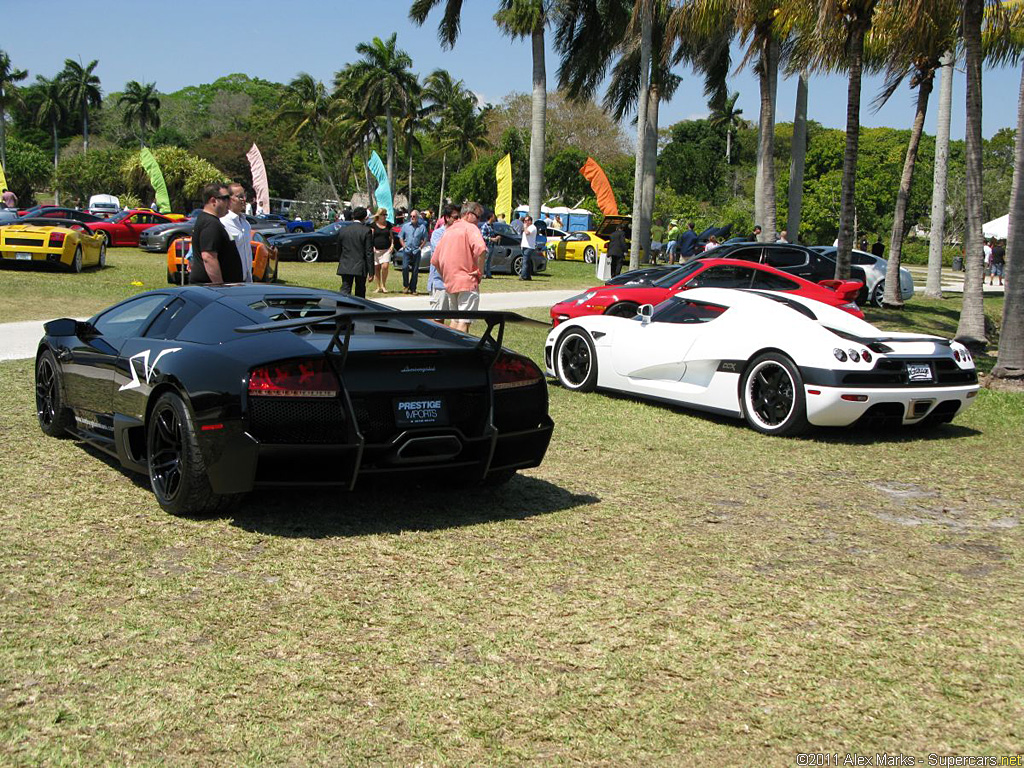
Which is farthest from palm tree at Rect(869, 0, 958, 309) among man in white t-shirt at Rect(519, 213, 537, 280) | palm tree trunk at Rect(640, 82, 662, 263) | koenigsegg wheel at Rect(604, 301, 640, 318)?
palm tree trunk at Rect(640, 82, 662, 263)

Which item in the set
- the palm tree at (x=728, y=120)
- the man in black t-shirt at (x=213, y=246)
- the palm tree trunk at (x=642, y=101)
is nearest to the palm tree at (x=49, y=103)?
the palm tree at (x=728, y=120)

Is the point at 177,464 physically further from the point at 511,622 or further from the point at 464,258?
the point at 464,258

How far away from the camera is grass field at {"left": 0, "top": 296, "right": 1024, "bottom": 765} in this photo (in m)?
3.23

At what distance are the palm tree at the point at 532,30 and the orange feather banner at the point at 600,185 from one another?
2.27 metres

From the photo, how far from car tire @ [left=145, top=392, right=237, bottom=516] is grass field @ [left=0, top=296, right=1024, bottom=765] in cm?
12

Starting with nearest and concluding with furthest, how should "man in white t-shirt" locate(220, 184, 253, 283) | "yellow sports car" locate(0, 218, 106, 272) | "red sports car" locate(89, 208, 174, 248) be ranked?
"man in white t-shirt" locate(220, 184, 253, 283), "yellow sports car" locate(0, 218, 106, 272), "red sports car" locate(89, 208, 174, 248)

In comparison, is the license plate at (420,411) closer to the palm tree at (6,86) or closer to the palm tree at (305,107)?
the palm tree at (305,107)

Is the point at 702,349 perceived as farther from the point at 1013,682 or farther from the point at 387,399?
the point at 1013,682

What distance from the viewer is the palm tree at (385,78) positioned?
211 ft

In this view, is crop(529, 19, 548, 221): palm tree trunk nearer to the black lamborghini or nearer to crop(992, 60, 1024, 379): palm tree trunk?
crop(992, 60, 1024, 379): palm tree trunk

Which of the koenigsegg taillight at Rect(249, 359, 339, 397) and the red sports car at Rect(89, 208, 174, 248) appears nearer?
the koenigsegg taillight at Rect(249, 359, 339, 397)

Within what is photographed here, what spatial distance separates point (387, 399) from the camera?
521 cm

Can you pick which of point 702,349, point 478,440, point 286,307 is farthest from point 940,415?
point 286,307

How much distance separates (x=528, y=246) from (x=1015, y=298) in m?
17.3
